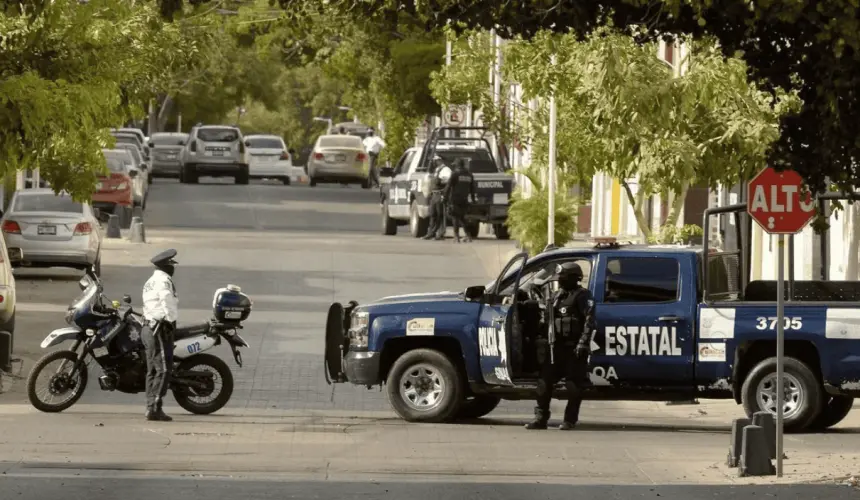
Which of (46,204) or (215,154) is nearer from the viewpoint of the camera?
(46,204)

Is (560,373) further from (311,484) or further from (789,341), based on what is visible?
(311,484)

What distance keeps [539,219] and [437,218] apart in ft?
24.7

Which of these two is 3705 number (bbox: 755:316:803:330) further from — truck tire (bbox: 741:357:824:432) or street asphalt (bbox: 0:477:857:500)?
street asphalt (bbox: 0:477:857:500)

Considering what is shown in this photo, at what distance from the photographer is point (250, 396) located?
22.2m

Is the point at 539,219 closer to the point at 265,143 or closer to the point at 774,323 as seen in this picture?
the point at 774,323

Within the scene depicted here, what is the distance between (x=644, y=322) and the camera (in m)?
18.9

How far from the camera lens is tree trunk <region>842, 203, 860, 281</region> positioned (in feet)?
84.6

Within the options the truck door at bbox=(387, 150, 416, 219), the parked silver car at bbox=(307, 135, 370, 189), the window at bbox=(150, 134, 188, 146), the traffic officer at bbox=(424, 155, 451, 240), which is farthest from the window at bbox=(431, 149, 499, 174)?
the window at bbox=(150, 134, 188, 146)

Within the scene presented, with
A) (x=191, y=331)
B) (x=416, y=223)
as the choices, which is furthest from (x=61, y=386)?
(x=416, y=223)

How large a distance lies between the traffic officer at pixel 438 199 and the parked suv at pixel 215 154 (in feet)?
63.1

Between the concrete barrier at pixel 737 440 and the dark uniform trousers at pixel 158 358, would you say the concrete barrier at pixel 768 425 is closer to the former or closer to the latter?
the concrete barrier at pixel 737 440

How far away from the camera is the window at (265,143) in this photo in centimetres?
6825

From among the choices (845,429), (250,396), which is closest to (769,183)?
(845,429)

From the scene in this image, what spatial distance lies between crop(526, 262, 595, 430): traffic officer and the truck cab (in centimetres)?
2148
